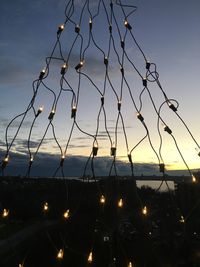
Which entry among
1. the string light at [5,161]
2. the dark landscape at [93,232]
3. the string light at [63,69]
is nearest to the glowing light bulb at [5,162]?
the string light at [5,161]

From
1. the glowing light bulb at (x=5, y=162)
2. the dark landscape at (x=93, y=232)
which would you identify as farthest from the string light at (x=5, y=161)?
the dark landscape at (x=93, y=232)

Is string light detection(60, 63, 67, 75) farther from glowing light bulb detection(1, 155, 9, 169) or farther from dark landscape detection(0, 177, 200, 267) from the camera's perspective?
dark landscape detection(0, 177, 200, 267)

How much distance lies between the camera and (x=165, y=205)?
4750 cm

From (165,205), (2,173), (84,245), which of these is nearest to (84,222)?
(84,245)

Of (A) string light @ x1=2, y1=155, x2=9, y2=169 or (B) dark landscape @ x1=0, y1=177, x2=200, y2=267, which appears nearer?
(A) string light @ x1=2, y1=155, x2=9, y2=169

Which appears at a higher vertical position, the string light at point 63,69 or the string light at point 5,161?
the string light at point 63,69

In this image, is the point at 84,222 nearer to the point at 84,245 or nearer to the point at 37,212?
the point at 84,245

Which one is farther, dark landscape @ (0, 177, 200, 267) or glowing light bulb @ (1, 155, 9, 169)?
dark landscape @ (0, 177, 200, 267)

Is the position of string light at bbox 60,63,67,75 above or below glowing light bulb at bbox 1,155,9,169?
above

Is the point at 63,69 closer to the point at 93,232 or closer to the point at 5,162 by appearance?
the point at 5,162

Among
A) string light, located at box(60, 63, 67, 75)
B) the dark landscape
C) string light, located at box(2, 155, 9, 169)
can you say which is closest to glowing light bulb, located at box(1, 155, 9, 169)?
string light, located at box(2, 155, 9, 169)

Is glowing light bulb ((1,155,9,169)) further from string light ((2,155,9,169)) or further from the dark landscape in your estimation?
the dark landscape

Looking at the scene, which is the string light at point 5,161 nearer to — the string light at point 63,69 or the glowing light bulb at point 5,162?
the glowing light bulb at point 5,162

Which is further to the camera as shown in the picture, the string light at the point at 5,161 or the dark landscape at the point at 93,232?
the dark landscape at the point at 93,232
